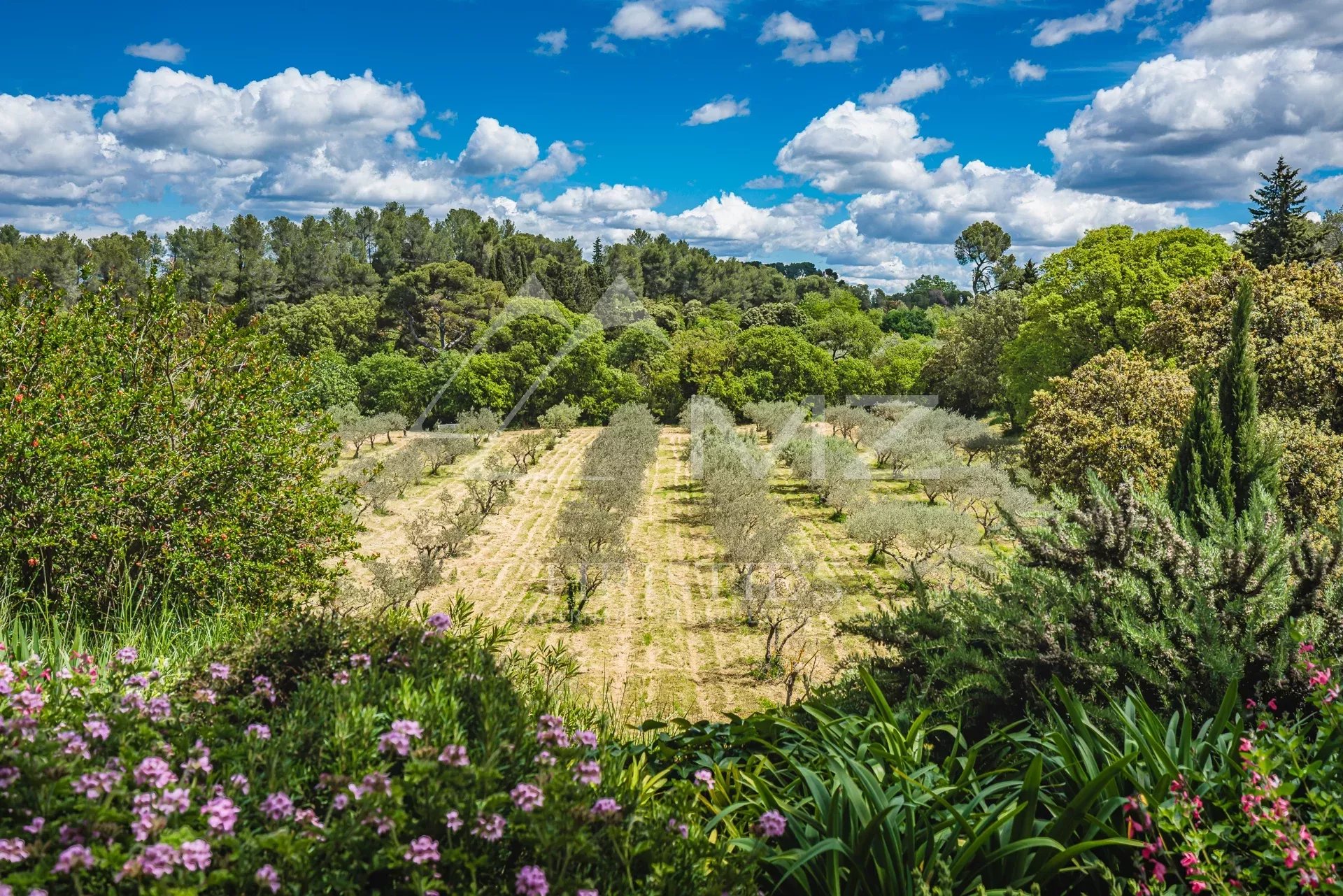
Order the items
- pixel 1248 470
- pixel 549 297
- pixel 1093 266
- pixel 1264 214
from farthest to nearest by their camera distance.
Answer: pixel 549 297, pixel 1264 214, pixel 1093 266, pixel 1248 470

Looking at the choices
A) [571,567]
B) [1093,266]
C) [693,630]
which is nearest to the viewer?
[693,630]

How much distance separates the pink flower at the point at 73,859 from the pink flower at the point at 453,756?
27.4 inches

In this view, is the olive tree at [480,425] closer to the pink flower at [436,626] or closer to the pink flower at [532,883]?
the pink flower at [436,626]

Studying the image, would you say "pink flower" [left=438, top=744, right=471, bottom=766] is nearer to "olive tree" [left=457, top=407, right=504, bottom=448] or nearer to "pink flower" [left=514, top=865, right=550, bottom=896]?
"pink flower" [left=514, top=865, right=550, bottom=896]

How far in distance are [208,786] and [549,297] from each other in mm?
74812

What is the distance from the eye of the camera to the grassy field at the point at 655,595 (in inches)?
572

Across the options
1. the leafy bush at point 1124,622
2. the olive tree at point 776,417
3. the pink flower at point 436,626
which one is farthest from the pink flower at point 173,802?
the olive tree at point 776,417

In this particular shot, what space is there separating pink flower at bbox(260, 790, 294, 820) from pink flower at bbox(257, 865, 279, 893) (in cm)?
14

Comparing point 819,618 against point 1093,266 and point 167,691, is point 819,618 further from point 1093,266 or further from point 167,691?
point 1093,266

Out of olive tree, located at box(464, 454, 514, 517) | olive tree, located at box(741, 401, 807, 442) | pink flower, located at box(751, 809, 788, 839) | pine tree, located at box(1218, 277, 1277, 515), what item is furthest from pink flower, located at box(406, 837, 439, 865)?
olive tree, located at box(741, 401, 807, 442)

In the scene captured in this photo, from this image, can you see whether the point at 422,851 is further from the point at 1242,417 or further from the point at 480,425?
the point at 480,425

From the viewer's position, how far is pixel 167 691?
8.91ft

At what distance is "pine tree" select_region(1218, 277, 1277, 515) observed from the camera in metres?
11.6

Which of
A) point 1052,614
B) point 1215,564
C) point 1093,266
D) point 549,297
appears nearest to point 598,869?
point 1052,614
